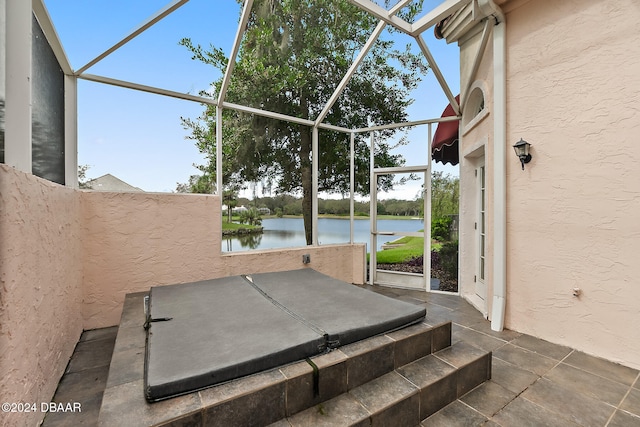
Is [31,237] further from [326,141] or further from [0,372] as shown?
[326,141]

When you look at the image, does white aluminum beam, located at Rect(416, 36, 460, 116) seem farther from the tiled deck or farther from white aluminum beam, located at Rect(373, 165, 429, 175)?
the tiled deck

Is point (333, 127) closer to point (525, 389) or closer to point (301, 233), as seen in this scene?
point (301, 233)

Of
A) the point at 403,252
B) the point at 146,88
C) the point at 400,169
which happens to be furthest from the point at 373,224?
the point at 146,88

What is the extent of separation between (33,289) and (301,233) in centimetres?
337

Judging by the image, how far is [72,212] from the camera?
248 cm

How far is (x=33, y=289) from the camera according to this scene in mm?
1480

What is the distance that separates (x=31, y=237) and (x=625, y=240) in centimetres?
414

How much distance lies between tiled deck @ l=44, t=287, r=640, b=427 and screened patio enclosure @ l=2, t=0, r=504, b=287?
1534 mm

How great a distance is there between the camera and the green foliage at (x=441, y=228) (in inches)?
172

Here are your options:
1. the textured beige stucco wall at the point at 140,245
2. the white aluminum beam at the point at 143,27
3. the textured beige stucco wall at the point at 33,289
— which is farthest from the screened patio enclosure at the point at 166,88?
the textured beige stucco wall at the point at 140,245

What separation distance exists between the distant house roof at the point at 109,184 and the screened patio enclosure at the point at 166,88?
18 cm

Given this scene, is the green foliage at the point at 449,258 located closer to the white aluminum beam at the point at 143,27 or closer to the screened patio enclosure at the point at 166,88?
the screened patio enclosure at the point at 166,88

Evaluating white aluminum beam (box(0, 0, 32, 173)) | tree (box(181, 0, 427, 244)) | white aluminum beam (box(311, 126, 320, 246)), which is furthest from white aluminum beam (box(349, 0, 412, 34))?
white aluminum beam (box(0, 0, 32, 173))

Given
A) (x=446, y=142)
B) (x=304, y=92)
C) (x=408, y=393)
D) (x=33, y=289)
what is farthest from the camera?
(x=304, y=92)
